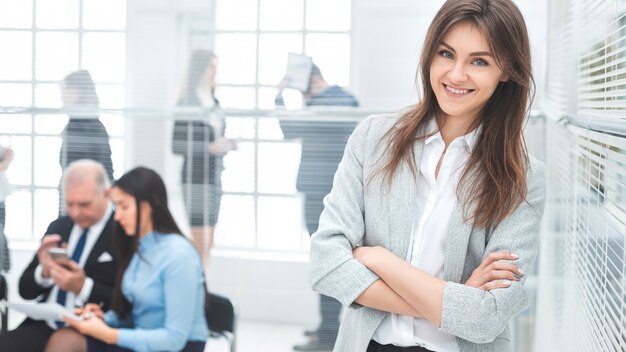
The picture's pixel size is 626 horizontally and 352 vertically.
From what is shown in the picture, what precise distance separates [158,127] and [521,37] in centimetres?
176

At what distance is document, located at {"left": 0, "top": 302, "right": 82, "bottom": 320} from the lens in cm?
280

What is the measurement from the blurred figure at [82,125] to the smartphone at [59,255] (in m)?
0.14

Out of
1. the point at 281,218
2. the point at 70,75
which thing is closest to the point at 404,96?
the point at 281,218

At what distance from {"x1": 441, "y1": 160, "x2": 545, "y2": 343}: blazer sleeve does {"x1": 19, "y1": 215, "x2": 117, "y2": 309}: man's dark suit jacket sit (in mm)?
1701

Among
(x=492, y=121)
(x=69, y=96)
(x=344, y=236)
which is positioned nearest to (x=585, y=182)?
(x=492, y=121)

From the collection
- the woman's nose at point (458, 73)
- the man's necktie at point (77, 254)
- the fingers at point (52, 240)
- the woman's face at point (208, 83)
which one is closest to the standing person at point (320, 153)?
the woman's face at point (208, 83)

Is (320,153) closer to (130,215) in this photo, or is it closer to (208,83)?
(208,83)

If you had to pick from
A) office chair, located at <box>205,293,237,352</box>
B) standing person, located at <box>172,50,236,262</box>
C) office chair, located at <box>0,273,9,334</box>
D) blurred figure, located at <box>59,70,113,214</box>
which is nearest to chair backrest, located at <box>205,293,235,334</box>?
office chair, located at <box>205,293,237,352</box>

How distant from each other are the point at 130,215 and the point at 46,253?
0.37 meters

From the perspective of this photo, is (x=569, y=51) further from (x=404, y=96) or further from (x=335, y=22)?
(x=335, y=22)

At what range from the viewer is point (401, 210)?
140cm

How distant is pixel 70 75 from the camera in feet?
9.47

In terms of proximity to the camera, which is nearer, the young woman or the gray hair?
the young woman

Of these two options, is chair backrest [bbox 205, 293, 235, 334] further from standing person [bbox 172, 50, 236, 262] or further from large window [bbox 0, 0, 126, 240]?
large window [bbox 0, 0, 126, 240]
